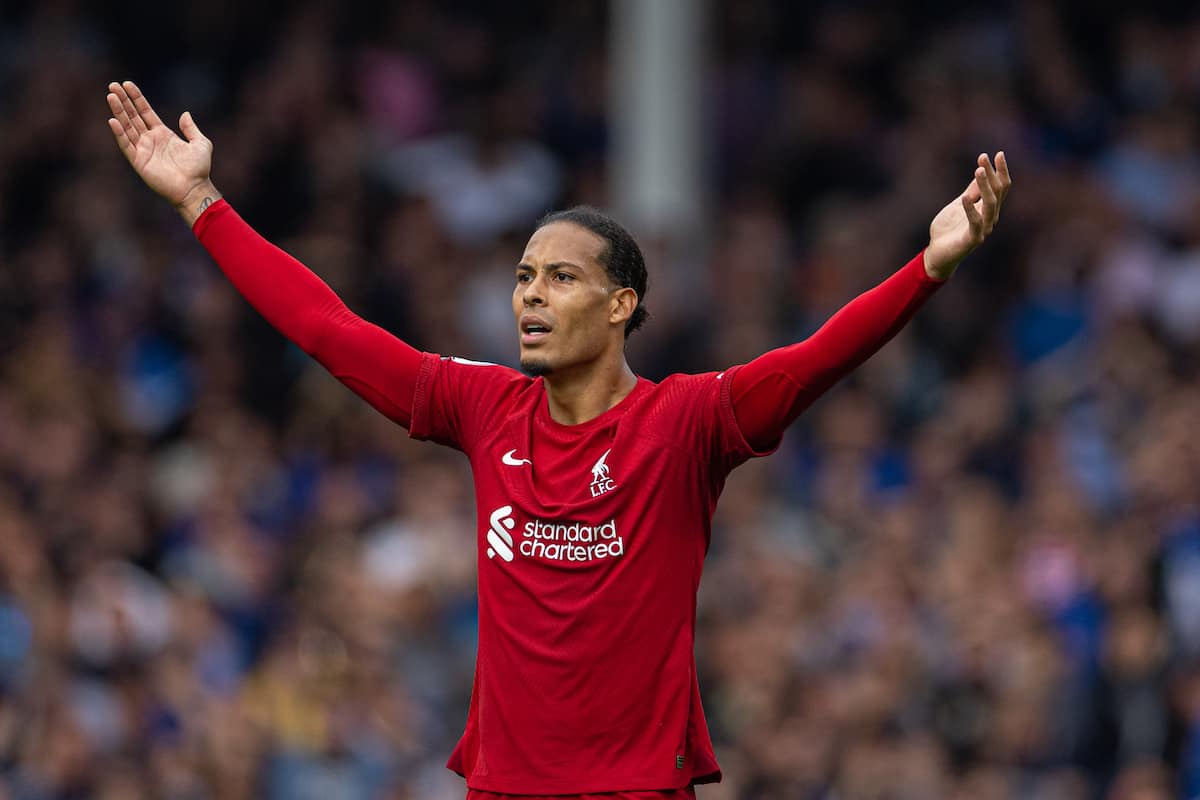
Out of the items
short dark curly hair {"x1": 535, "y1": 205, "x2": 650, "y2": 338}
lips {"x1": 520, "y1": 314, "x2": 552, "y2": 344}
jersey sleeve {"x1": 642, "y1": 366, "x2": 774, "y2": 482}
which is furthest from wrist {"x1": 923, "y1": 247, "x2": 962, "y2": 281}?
lips {"x1": 520, "y1": 314, "x2": 552, "y2": 344}

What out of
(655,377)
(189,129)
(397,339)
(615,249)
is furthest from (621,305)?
(655,377)

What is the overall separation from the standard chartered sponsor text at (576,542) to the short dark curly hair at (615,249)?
0.59 metres

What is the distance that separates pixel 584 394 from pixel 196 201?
116cm

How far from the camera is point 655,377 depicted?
11.8m

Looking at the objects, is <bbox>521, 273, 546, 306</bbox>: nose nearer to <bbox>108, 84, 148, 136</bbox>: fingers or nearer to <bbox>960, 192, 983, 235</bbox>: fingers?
<bbox>960, 192, 983, 235</bbox>: fingers

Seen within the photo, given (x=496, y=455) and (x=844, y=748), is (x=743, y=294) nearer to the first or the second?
(x=844, y=748)

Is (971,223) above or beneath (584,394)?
above

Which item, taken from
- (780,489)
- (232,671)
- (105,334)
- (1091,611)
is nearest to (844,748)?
(1091,611)

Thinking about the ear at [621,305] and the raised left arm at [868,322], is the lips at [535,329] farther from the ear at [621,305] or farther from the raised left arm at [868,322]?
the raised left arm at [868,322]

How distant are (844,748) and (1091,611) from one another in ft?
4.31

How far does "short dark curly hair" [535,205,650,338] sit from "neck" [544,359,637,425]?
174 millimetres

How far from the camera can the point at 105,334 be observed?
12.5 meters

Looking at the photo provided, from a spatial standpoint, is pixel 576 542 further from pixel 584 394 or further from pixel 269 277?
pixel 269 277

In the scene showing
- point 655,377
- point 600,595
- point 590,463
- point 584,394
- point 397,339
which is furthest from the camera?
point 655,377
